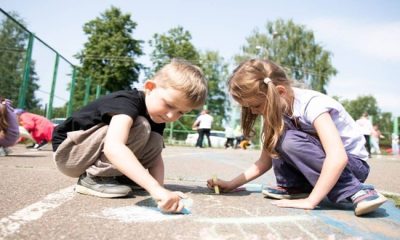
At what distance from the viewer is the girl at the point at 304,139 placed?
196 centimetres

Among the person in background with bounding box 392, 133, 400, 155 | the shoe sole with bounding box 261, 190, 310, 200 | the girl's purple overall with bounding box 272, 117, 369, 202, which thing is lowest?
the shoe sole with bounding box 261, 190, 310, 200

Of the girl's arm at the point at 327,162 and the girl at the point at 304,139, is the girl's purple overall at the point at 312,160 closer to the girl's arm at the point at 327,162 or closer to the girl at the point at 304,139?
the girl at the point at 304,139

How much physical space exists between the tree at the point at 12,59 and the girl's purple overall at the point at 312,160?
273 inches

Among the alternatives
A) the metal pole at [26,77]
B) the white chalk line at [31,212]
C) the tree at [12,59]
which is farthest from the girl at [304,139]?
the metal pole at [26,77]

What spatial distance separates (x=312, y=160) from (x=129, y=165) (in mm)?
1006

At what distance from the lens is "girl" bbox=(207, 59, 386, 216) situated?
1.96 meters

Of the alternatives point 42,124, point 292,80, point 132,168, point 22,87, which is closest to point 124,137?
point 132,168

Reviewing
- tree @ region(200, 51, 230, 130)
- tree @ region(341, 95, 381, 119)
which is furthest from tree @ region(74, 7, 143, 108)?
tree @ region(341, 95, 381, 119)

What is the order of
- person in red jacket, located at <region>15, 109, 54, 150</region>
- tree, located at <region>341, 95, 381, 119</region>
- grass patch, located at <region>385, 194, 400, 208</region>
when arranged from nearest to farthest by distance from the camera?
grass patch, located at <region>385, 194, 400, 208</region> < person in red jacket, located at <region>15, 109, 54, 150</region> < tree, located at <region>341, 95, 381, 119</region>

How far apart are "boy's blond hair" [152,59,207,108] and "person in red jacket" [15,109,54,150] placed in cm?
580

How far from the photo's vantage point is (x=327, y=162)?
6.38 feet

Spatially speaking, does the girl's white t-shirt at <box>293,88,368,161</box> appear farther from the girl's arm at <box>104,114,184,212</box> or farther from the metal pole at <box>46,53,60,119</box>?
the metal pole at <box>46,53,60,119</box>

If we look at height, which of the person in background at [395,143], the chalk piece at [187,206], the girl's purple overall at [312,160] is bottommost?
the chalk piece at [187,206]

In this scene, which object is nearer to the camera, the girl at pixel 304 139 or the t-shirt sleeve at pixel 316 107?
the girl at pixel 304 139
